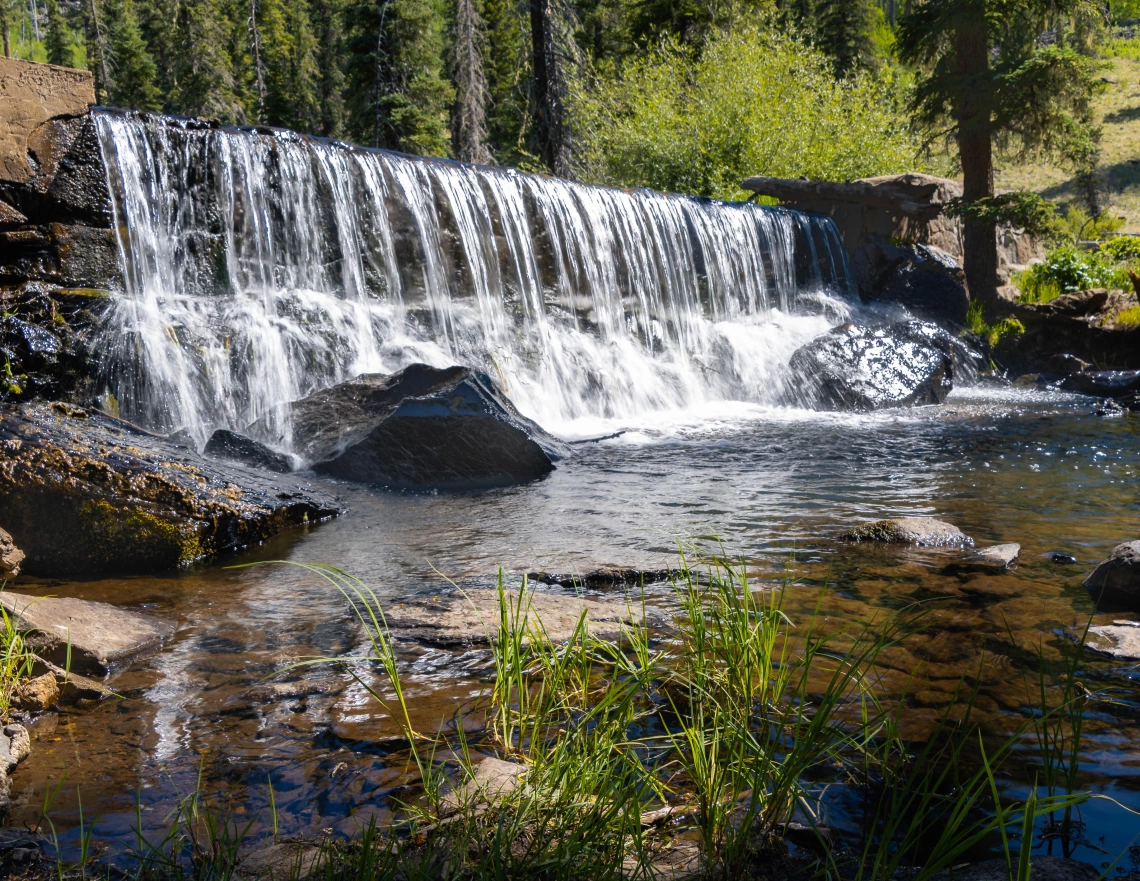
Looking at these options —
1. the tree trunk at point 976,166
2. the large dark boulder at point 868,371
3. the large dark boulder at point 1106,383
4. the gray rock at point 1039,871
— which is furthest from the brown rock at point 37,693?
the tree trunk at point 976,166

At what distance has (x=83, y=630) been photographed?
3.98m

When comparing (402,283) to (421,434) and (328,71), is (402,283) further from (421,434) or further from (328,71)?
(328,71)

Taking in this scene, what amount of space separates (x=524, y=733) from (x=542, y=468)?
17.4ft

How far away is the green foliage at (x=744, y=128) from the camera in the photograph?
2139cm

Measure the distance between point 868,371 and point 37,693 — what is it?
1142 cm

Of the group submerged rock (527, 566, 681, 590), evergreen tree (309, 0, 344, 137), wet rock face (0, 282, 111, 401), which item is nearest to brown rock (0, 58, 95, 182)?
wet rock face (0, 282, 111, 401)

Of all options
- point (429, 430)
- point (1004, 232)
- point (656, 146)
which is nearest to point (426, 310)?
point (429, 430)

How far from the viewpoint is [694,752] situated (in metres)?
2.38

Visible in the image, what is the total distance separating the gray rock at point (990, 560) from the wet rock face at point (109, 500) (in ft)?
13.7

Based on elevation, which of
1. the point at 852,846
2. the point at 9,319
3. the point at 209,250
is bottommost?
the point at 852,846

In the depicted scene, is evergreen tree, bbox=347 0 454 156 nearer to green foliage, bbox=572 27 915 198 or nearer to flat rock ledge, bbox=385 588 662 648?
green foliage, bbox=572 27 915 198

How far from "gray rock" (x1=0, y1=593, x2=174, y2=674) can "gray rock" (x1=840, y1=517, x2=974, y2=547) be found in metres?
3.82

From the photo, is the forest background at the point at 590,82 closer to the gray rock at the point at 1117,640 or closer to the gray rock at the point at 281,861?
the gray rock at the point at 1117,640

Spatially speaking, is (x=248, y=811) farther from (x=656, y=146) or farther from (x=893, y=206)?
(x=656, y=146)
